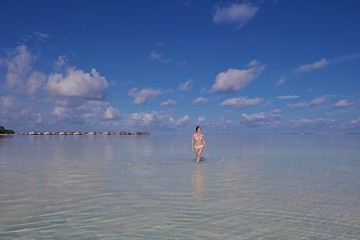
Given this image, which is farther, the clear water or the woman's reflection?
the woman's reflection

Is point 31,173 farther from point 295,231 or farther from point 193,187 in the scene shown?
point 295,231

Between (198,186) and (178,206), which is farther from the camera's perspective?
(198,186)

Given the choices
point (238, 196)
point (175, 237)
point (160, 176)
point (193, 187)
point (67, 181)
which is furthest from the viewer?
point (160, 176)

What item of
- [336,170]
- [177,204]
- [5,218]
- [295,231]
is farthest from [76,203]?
[336,170]

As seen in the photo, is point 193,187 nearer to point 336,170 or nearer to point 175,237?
point 175,237

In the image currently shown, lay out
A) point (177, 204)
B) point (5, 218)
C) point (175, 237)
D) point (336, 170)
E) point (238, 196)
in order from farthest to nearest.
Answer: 1. point (336, 170)
2. point (238, 196)
3. point (177, 204)
4. point (5, 218)
5. point (175, 237)

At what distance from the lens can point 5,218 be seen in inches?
331

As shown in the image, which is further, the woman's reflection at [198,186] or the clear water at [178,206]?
the woman's reflection at [198,186]

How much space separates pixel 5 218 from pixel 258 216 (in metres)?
7.01

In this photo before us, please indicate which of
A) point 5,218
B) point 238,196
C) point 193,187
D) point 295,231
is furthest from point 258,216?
point 5,218

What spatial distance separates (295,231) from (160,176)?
31.3 feet

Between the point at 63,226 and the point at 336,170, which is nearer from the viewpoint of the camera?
the point at 63,226

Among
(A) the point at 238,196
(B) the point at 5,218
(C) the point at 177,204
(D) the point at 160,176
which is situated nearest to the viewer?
(B) the point at 5,218

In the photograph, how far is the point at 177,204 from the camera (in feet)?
33.1
